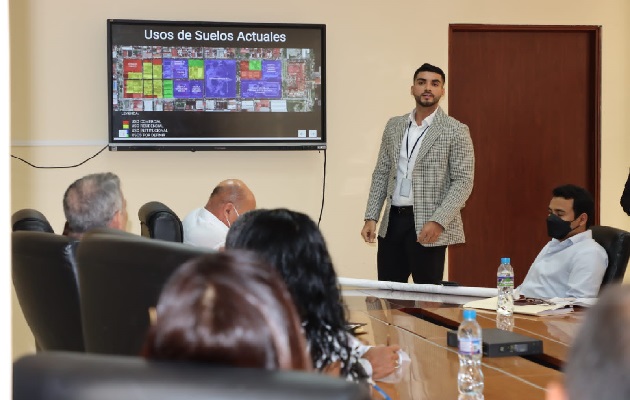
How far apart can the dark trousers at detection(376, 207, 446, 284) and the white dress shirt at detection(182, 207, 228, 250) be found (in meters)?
1.16

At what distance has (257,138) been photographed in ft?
18.8

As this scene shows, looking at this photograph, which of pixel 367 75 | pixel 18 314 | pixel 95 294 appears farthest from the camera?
pixel 367 75

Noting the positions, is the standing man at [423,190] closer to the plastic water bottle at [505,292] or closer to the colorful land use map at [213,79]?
the colorful land use map at [213,79]

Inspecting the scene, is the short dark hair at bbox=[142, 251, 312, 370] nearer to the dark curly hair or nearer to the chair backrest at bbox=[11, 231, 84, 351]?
the dark curly hair

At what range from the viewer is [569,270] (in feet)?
12.2

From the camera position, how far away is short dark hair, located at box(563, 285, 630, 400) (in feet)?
2.41

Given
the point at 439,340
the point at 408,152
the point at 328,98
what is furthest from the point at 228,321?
the point at 328,98

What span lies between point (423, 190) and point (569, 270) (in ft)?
3.99

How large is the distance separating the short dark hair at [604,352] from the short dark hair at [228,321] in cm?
29

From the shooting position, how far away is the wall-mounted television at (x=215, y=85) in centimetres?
556

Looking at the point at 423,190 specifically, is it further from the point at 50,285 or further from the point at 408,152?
the point at 50,285

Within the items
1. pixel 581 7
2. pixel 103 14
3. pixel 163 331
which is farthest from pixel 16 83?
pixel 163 331

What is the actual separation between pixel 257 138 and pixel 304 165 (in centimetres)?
40

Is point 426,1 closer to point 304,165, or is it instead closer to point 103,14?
point 304,165
